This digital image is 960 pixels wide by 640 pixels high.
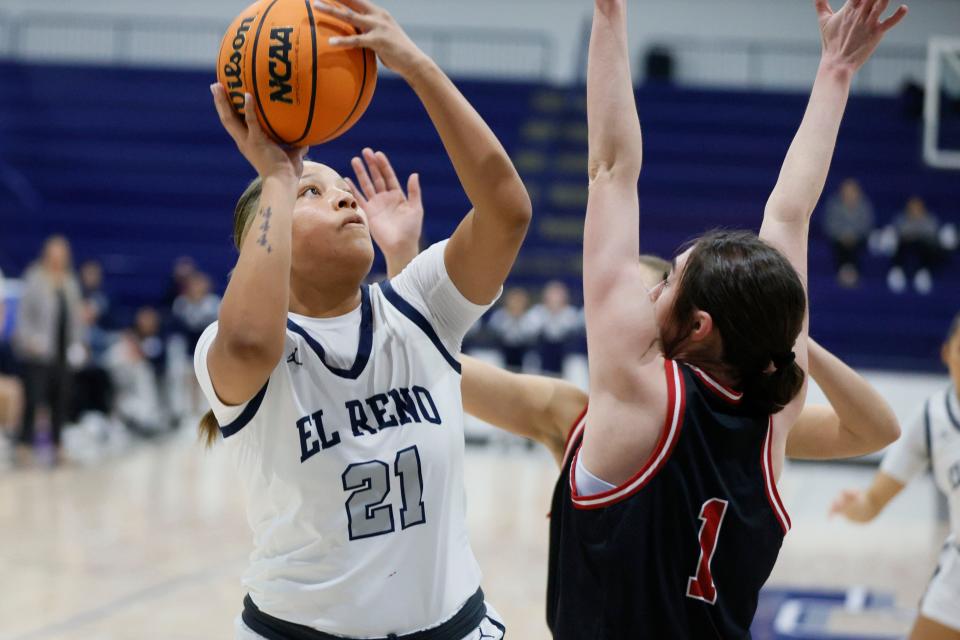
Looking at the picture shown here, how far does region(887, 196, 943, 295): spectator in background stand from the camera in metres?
14.5

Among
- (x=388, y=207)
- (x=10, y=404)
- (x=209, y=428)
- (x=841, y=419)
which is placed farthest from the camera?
(x=10, y=404)

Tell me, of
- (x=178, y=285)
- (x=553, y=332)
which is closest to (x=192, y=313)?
(x=178, y=285)

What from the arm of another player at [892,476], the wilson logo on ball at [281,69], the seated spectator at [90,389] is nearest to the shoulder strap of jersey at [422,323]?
the wilson logo on ball at [281,69]

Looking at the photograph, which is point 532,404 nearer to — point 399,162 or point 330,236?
point 330,236

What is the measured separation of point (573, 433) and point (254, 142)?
3.13 ft

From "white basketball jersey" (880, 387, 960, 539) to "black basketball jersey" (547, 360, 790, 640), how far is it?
222cm

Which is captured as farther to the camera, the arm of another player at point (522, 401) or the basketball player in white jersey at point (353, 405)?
the arm of another player at point (522, 401)

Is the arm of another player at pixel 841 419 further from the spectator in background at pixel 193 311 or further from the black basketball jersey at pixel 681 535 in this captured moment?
the spectator in background at pixel 193 311

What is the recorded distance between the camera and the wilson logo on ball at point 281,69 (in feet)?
6.81

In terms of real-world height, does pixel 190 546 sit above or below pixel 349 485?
below

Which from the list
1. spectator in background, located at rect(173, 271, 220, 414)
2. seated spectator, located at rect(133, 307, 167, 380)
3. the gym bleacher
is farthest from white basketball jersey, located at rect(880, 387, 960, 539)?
the gym bleacher

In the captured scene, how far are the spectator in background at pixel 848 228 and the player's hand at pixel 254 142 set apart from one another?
44.6ft

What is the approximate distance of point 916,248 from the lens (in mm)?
14625

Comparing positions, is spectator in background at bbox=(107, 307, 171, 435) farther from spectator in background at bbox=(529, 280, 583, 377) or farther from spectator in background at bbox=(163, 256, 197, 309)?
spectator in background at bbox=(529, 280, 583, 377)
